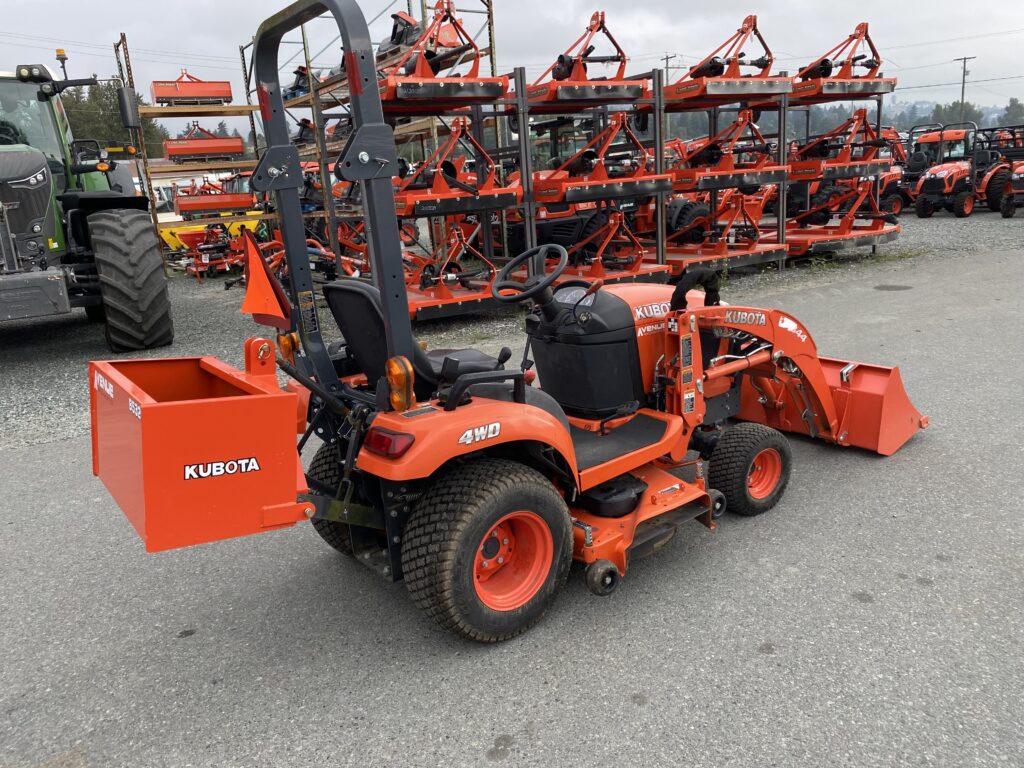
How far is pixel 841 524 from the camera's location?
3674 millimetres

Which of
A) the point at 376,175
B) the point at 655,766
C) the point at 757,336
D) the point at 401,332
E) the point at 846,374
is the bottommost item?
the point at 655,766

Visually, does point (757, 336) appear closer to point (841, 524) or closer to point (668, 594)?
point (841, 524)

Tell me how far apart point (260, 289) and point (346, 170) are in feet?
2.07

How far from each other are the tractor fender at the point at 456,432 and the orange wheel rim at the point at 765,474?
142 centimetres

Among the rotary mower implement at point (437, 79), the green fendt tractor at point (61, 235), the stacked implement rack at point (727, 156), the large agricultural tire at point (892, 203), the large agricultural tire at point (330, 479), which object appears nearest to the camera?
the large agricultural tire at point (330, 479)

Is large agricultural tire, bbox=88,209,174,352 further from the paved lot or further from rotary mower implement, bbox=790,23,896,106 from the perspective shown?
rotary mower implement, bbox=790,23,896,106

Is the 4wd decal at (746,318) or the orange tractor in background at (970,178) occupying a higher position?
the orange tractor in background at (970,178)

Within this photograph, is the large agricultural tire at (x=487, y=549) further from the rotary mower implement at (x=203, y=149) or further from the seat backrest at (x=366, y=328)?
the rotary mower implement at (x=203, y=149)

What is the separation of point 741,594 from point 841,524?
2.89 ft

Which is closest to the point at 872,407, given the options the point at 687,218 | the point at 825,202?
the point at 687,218

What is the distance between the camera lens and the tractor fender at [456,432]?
8.33 ft

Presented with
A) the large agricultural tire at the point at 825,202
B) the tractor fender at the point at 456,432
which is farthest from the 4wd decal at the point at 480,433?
the large agricultural tire at the point at 825,202

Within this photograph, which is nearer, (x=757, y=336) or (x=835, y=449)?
(x=757, y=336)

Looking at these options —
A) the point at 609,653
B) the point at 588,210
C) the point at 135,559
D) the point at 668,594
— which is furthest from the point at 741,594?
the point at 588,210
